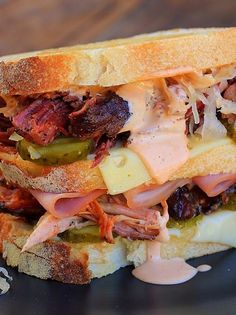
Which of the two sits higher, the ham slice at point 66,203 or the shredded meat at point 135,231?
the ham slice at point 66,203

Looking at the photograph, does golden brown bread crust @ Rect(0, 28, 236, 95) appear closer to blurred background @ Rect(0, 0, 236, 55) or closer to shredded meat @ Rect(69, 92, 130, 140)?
shredded meat @ Rect(69, 92, 130, 140)

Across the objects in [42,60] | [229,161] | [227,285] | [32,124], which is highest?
[42,60]

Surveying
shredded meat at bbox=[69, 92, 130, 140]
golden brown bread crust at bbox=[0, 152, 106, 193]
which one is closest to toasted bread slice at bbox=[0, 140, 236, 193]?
golden brown bread crust at bbox=[0, 152, 106, 193]

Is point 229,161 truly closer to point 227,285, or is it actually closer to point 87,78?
point 227,285

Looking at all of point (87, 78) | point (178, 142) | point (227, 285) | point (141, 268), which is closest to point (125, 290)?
point (141, 268)

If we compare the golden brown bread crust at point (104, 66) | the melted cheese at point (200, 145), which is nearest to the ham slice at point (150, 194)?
the melted cheese at point (200, 145)

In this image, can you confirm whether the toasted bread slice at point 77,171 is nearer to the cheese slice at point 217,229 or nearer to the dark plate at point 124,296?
the cheese slice at point 217,229

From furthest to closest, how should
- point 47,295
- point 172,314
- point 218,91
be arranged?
point 218,91 → point 47,295 → point 172,314
